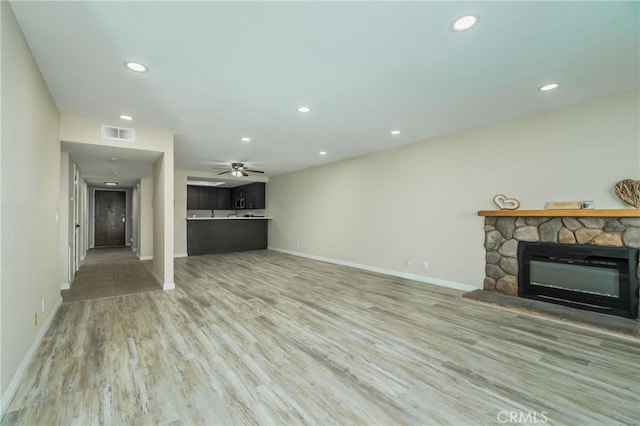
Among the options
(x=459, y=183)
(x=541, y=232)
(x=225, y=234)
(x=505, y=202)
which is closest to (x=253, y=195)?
(x=225, y=234)

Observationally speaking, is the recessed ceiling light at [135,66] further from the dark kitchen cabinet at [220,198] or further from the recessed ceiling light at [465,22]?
the dark kitchen cabinet at [220,198]

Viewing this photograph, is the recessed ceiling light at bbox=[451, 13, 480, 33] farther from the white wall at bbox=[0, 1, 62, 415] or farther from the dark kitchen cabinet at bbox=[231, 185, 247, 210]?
the dark kitchen cabinet at bbox=[231, 185, 247, 210]

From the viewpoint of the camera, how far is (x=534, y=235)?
374cm

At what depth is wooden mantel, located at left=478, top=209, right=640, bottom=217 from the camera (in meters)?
3.00

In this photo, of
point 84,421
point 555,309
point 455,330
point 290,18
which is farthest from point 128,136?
point 555,309

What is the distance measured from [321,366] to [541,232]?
3.39 meters

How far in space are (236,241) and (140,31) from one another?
23.4ft

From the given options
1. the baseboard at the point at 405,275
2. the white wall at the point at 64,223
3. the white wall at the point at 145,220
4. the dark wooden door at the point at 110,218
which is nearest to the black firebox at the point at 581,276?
the baseboard at the point at 405,275

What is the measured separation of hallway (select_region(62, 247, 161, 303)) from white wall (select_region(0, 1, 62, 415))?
55.2 inches

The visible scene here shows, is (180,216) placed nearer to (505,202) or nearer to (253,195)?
(253,195)

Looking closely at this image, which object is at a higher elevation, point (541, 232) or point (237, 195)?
point (237, 195)

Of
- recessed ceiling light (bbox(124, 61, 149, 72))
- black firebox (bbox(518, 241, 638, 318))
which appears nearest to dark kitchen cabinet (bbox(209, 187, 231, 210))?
recessed ceiling light (bbox(124, 61, 149, 72))

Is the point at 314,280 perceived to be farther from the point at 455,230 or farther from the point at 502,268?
the point at 502,268

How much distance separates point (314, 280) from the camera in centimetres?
511
